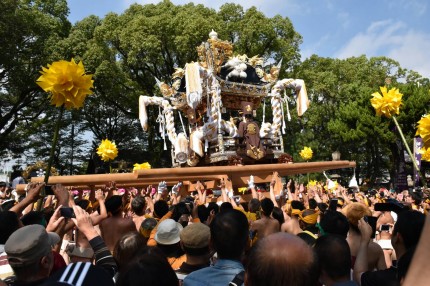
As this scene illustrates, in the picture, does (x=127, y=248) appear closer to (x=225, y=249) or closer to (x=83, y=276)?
(x=225, y=249)

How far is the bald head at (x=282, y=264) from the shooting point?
189cm

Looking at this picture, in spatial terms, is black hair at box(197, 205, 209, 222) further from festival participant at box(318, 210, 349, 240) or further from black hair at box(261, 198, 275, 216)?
festival participant at box(318, 210, 349, 240)

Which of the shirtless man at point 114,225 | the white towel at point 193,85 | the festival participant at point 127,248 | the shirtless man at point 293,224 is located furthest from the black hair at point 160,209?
the white towel at point 193,85

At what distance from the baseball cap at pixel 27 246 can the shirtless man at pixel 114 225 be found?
240 cm

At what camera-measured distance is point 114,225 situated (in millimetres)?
5148

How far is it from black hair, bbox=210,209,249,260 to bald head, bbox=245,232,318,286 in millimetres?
1093

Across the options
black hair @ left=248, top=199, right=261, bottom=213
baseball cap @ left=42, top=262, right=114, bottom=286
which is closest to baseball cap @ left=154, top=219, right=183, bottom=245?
baseball cap @ left=42, top=262, right=114, bottom=286

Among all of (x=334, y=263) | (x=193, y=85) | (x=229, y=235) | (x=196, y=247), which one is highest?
(x=193, y=85)

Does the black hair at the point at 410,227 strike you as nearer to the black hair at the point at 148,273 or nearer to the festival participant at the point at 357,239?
the festival participant at the point at 357,239

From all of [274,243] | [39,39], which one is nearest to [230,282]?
[274,243]

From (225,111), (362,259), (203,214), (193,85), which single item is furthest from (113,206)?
(225,111)

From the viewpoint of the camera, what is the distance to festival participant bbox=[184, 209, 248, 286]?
9.47 ft

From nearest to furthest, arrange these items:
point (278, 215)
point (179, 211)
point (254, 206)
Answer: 1. point (278, 215)
2. point (179, 211)
3. point (254, 206)

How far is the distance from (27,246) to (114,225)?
2.57m
